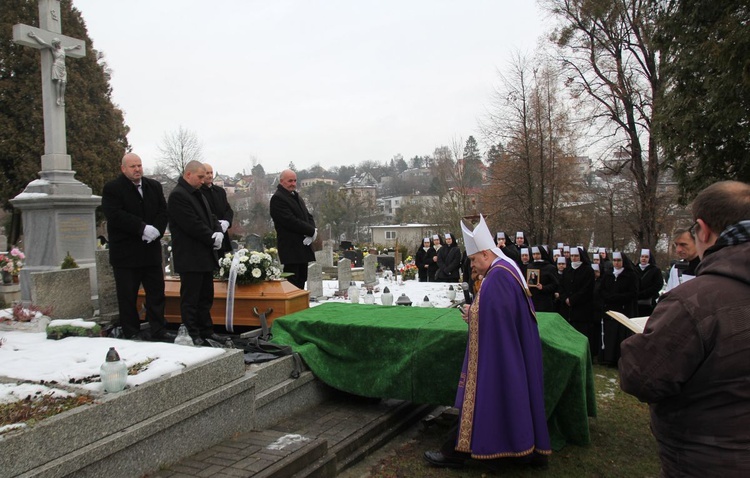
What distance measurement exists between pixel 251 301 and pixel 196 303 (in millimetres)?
836

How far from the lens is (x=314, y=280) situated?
1135 cm

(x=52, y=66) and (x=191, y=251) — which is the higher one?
(x=52, y=66)

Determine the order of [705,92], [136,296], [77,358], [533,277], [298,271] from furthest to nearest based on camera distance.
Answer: [705,92]
[533,277]
[298,271]
[136,296]
[77,358]

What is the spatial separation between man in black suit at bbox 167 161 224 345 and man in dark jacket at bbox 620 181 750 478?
4546 mm

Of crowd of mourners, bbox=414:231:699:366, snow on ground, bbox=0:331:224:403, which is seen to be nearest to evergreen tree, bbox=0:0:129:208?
snow on ground, bbox=0:331:224:403

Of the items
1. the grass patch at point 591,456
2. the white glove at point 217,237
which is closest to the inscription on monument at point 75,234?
the white glove at point 217,237

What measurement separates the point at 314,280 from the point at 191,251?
18.6 feet

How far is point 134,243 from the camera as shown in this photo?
5.88m

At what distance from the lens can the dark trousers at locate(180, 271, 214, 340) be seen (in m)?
5.79

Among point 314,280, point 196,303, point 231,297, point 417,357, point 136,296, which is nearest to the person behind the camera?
point 417,357


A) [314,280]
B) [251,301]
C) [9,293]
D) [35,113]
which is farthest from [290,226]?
[35,113]

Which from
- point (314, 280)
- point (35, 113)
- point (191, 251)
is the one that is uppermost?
point (35, 113)

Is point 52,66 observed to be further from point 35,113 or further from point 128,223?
point 35,113

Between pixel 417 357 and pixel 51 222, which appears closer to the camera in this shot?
pixel 417 357
